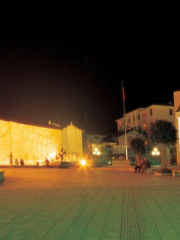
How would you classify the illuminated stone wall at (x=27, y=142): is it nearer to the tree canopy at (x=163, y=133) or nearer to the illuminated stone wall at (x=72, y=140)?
the illuminated stone wall at (x=72, y=140)

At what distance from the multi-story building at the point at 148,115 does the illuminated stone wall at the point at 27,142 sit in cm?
1407

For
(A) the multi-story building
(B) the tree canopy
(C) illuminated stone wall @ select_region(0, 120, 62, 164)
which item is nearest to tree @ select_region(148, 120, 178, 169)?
(B) the tree canopy

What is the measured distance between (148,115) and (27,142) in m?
18.4

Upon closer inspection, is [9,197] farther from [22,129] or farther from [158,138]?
[22,129]

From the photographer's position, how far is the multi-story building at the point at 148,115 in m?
43.6

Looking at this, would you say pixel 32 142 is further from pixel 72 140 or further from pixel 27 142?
pixel 72 140

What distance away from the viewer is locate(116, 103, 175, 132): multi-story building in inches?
1718

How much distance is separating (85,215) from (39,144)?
2636 centimetres

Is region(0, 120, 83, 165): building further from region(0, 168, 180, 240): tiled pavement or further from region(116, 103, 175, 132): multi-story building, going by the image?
region(0, 168, 180, 240): tiled pavement

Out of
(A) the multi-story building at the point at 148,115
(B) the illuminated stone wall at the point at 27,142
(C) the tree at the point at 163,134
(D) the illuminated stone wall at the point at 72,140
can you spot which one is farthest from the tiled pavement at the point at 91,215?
(A) the multi-story building at the point at 148,115

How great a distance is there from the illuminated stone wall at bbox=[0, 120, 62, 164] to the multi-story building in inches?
554

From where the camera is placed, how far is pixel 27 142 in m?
32.7

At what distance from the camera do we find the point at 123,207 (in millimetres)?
8742

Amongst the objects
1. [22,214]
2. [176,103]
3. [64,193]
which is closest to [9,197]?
[64,193]
